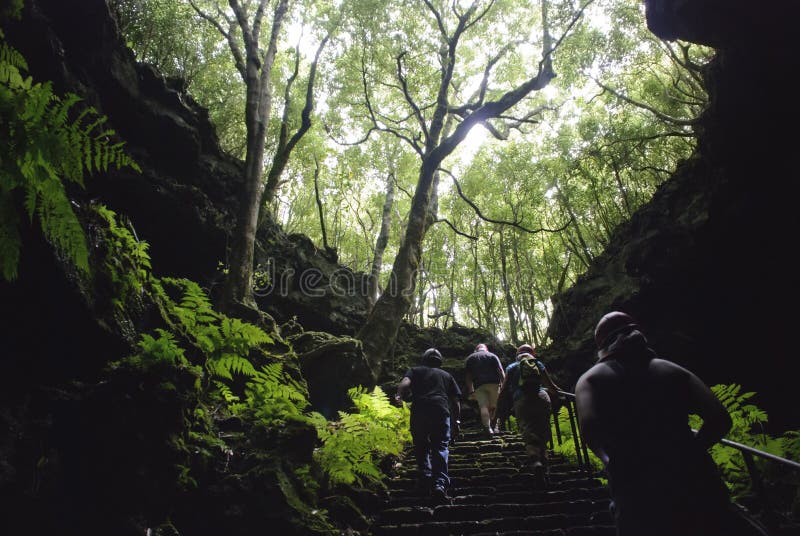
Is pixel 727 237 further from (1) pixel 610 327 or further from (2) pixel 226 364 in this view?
(2) pixel 226 364

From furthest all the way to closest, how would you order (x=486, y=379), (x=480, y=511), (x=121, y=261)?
(x=486, y=379) < (x=480, y=511) < (x=121, y=261)

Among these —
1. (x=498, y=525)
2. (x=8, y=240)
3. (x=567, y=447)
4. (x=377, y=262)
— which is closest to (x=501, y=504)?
(x=498, y=525)

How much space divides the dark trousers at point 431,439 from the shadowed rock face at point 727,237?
7.87m

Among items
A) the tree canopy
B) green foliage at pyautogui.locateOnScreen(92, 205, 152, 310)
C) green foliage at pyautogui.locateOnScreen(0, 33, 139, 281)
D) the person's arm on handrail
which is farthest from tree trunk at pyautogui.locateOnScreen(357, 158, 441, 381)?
green foliage at pyautogui.locateOnScreen(0, 33, 139, 281)

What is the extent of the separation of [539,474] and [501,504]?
2.88 feet

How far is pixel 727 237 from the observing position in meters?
10.0

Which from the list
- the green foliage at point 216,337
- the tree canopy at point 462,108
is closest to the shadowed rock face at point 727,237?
the tree canopy at point 462,108

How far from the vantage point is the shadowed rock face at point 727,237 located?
712 cm

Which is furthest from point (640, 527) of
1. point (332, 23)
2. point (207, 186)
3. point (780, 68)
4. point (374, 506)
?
point (332, 23)

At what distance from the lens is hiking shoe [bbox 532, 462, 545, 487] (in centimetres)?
495

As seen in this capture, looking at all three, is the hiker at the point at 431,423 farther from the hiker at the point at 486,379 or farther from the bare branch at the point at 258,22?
the bare branch at the point at 258,22

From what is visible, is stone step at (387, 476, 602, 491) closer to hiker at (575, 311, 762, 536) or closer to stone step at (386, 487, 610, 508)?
stone step at (386, 487, 610, 508)

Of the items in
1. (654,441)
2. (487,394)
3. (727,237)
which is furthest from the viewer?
(727,237)

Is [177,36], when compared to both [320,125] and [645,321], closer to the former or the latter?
[320,125]
